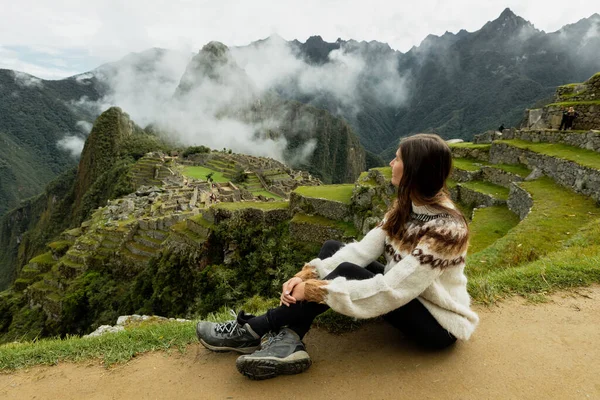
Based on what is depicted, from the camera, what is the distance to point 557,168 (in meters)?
8.62

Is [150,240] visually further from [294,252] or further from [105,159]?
[105,159]

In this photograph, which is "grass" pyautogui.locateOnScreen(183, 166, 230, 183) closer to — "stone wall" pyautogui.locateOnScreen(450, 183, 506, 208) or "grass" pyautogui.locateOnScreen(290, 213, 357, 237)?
"grass" pyautogui.locateOnScreen(290, 213, 357, 237)

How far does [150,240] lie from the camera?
1889 cm

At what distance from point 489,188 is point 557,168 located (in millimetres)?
1807

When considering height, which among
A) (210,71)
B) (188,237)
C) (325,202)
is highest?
(210,71)

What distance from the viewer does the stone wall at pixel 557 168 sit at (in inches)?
285

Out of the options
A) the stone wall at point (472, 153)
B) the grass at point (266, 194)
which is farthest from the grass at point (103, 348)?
the grass at point (266, 194)

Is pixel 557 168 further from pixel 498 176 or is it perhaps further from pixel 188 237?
pixel 188 237

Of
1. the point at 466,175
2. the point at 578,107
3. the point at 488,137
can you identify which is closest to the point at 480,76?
the point at 488,137

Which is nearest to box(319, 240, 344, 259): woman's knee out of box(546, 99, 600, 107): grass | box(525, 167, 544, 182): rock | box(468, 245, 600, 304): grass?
box(468, 245, 600, 304): grass

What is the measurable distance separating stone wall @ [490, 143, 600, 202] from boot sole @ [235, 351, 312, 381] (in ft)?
25.8

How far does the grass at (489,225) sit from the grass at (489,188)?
0.53 meters

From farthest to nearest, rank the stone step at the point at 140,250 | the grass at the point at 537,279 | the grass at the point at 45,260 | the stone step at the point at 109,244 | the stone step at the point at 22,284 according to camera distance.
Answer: the grass at the point at 45,260
the stone step at the point at 22,284
the stone step at the point at 109,244
the stone step at the point at 140,250
the grass at the point at 537,279

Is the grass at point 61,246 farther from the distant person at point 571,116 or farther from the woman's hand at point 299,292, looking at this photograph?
the distant person at point 571,116
